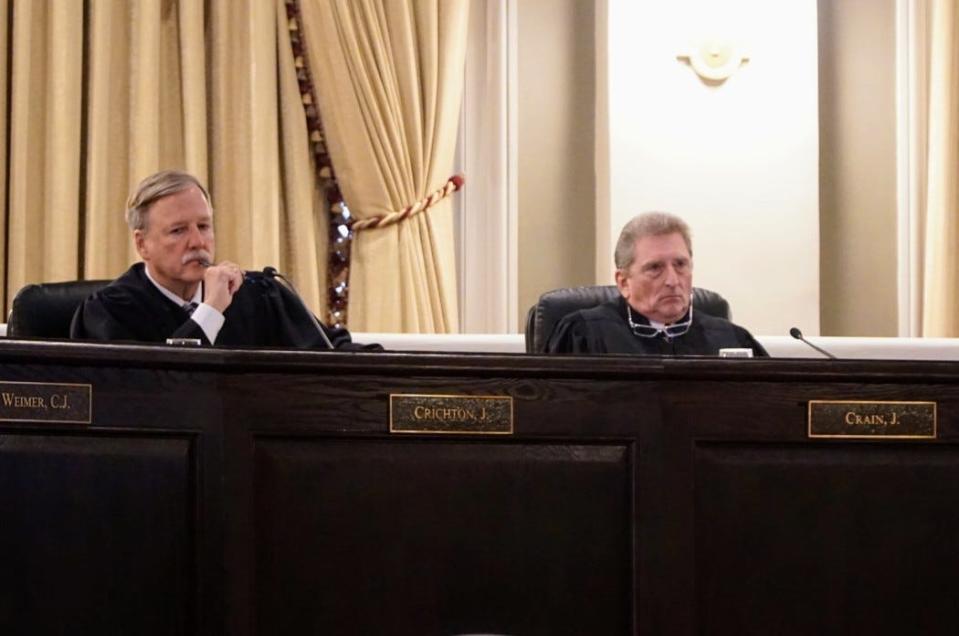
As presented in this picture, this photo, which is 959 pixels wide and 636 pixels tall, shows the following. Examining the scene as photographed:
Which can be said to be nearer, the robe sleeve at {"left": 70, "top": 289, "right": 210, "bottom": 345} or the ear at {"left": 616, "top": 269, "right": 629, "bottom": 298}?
the robe sleeve at {"left": 70, "top": 289, "right": 210, "bottom": 345}

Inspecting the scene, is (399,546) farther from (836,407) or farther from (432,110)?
(432,110)

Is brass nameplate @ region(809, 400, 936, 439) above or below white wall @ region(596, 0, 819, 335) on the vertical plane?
below

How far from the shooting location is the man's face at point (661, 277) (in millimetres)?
3986

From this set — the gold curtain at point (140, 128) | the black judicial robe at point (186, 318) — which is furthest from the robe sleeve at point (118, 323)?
the gold curtain at point (140, 128)

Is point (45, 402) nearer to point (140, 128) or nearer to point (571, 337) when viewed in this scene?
point (571, 337)

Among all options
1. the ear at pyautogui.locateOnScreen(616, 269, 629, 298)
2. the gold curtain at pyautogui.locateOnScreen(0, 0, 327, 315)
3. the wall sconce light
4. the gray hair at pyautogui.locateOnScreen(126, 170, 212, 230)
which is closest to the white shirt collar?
the gray hair at pyautogui.locateOnScreen(126, 170, 212, 230)

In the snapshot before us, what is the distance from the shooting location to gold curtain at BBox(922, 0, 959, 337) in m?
5.40

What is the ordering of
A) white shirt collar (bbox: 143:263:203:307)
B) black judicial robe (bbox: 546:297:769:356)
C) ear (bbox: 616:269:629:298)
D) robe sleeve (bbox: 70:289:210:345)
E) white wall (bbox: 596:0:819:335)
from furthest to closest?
white wall (bbox: 596:0:819:335) < ear (bbox: 616:269:629:298) < black judicial robe (bbox: 546:297:769:356) < white shirt collar (bbox: 143:263:203:307) < robe sleeve (bbox: 70:289:210:345)

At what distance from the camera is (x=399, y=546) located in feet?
8.87

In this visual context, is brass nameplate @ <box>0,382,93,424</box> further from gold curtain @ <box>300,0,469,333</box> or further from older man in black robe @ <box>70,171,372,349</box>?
gold curtain @ <box>300,0,469,333</box>

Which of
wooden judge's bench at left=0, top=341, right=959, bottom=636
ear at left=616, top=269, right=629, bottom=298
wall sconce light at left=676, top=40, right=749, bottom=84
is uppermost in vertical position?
wall sconce light at left=676, top=40, right=749, bottom=84

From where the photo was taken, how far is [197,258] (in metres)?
3.81

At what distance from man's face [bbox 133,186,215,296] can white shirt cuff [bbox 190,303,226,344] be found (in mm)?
193

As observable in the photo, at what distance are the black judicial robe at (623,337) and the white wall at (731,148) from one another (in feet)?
4.27
